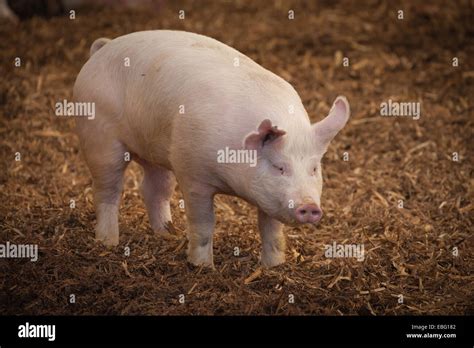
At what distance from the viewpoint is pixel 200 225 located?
5.41 meters

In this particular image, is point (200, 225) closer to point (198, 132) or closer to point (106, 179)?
point (198, 132)

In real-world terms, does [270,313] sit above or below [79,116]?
below

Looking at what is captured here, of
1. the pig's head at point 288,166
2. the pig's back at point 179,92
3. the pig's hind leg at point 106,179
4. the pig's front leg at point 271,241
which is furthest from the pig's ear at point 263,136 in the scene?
the pig's hind leg at point 106,179

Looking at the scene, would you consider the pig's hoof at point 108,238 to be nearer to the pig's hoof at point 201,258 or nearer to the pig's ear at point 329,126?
the pig's hoof at point 201,258

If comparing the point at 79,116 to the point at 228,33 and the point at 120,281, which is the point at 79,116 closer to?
the point at 120,281

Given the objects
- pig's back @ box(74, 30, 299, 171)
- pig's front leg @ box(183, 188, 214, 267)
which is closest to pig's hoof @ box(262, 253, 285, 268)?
pig's front leg @ box(183, 188, 214, 267)

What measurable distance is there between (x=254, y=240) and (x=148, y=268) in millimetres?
884

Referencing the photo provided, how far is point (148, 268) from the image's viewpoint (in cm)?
554

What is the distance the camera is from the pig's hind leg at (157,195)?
6152 mm

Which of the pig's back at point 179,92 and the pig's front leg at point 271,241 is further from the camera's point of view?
the pig's front leg at point 271,241

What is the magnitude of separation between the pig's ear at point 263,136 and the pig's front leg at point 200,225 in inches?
22.0

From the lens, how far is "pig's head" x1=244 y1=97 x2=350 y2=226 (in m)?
4.79

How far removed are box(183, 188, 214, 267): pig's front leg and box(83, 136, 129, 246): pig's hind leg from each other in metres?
0.66
